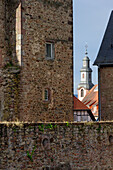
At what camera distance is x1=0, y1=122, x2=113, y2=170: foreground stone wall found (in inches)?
675

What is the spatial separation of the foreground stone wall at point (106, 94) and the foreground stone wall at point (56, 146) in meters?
6.55

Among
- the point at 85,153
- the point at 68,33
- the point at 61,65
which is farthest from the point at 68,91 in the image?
the point at 85,153

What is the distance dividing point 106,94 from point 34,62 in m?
5.77

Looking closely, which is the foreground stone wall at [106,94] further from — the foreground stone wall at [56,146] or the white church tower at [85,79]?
the white church tower at [85,79]

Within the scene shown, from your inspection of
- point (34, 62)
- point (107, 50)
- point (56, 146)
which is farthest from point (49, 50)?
point (56, 146)

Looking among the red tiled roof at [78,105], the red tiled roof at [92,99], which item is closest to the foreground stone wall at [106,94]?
the red tiled roof at [78,105]

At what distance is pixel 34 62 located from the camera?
76.3ft

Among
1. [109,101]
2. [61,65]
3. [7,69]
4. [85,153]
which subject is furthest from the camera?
[109,101]

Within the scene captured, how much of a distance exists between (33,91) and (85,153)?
17.6 ft

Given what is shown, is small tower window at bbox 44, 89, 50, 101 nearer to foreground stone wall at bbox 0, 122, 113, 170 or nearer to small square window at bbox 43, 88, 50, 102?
small square window at bbox 43, 88, 50, 102

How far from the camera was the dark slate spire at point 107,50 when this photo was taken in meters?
27.1

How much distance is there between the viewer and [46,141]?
59.4 ft

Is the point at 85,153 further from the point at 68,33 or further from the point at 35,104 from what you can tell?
the point at 68,33

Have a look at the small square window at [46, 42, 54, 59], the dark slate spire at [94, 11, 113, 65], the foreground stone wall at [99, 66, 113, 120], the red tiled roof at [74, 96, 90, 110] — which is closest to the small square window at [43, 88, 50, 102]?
the small square window at [46, 42, 54, 59]
